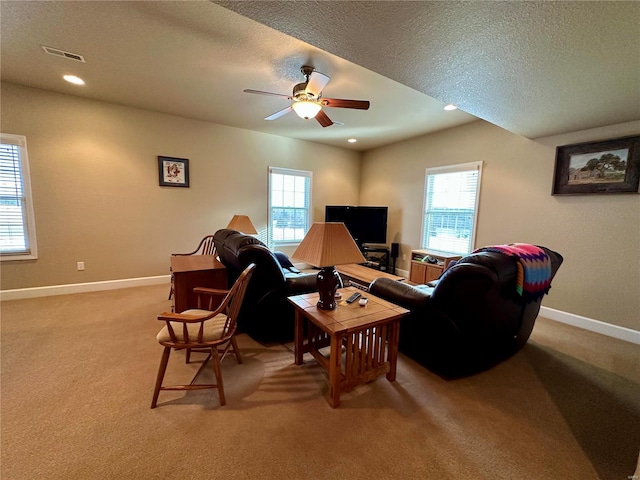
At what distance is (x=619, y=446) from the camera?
1465mm

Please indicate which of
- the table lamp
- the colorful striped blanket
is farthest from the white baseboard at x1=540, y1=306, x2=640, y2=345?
the table lamp

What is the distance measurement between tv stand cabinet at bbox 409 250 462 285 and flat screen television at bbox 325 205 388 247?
964mm

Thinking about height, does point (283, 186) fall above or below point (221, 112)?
below

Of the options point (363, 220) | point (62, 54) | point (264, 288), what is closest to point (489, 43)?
point (264, 288)

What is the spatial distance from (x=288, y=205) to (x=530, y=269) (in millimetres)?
4279

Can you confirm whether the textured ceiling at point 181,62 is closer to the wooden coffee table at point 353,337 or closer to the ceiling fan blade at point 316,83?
the ceiling fan blade at point 316,83

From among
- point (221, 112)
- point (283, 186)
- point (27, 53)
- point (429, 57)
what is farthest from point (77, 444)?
point (283, 186)

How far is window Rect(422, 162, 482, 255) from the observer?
4164 millimetres

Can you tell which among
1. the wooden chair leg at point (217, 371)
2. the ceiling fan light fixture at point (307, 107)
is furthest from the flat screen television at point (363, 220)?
the wooden chair leg at point (217, 371)

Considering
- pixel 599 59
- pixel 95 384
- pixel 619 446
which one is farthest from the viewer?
pixel 95 384

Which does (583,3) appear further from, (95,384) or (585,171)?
(95,384)

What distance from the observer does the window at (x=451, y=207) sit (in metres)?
4.16

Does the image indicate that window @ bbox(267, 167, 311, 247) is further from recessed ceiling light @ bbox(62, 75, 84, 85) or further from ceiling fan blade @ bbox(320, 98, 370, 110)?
recessed ceiling light @ bbox(62, 75, 84, 85)

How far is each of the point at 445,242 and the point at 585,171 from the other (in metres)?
1.99
